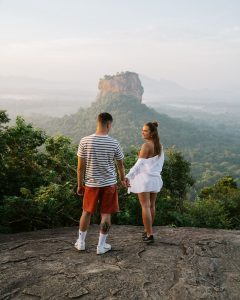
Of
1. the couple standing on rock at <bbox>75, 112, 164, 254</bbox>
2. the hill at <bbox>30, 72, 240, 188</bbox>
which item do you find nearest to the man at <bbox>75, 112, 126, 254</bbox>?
the couple standing on rock at <bbox>75, 112, 164, 254</bbox>

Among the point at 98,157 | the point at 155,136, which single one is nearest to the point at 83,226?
the point at 98,157

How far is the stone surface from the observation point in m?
4.71

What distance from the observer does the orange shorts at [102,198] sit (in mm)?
5707

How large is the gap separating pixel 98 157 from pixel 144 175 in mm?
995

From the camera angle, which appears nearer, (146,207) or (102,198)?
(102,198)

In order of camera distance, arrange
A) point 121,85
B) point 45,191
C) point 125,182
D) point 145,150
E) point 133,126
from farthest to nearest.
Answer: point 121,85 < point 133,126 < point 45,191 < point 145,150 < point 125,182

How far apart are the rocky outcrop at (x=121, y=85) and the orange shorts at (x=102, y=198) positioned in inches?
5836

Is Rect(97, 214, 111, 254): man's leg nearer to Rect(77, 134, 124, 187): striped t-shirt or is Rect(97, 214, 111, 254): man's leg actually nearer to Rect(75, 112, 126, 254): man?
Rect(75, 112, 126, 254): man

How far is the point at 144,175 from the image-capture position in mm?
6324

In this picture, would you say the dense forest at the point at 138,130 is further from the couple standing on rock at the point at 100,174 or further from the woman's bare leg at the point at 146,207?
the couple standing on rock at the point at 100,174

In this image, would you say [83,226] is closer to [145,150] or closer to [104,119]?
[145,150]

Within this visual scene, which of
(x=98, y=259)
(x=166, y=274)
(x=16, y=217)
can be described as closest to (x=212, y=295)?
(x=166, y=274)

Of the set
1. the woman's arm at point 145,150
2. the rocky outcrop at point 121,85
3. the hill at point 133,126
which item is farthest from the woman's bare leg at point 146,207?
the rocky outcrop at point 121,85

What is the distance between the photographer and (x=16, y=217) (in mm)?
9070
